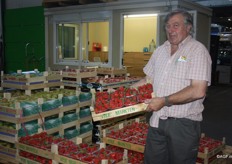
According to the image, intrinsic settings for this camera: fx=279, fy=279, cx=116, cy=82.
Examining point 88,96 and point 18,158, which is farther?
point 88,96

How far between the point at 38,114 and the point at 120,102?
7.12ft

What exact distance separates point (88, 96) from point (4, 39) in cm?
885

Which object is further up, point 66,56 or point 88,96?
point 66,56

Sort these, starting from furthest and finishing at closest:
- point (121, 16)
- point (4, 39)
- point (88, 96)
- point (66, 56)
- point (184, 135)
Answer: point (4, 39) → point (66, 56) → point (121, 16) → point (88, 96) → point (184, 135)

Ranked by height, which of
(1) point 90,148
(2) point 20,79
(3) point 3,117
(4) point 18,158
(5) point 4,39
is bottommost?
(4) point 18,158

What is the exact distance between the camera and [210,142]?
435 centimetres

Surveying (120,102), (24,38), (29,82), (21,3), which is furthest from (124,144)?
(21,3)

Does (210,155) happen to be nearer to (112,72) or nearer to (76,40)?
(112,72)

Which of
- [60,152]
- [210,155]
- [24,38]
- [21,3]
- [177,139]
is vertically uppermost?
[21,3]

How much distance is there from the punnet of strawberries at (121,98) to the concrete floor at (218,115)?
3.60 m

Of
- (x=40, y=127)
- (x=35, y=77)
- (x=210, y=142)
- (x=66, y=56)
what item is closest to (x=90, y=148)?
(x=40, y=127)

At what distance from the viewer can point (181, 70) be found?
8.25 ft

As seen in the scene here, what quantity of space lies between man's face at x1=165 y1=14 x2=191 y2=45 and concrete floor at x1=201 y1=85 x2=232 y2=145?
12.8ft

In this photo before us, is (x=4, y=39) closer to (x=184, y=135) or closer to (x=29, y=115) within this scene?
(x=29, y=115)
